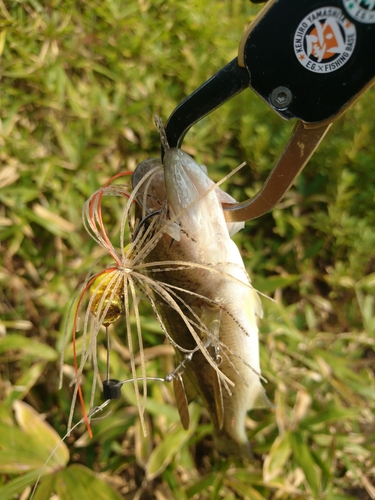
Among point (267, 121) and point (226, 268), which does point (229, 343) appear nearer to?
point (226, 268)

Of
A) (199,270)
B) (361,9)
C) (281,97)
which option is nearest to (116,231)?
(199,270)

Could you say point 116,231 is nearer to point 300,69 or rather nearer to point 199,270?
point 199,270

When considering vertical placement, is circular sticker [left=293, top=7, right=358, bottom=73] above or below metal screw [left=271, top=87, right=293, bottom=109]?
above

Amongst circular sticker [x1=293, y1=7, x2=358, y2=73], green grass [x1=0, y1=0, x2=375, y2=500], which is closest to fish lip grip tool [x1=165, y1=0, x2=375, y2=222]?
circular sticker [x1=293, y1=7, x2=358, y2=73]

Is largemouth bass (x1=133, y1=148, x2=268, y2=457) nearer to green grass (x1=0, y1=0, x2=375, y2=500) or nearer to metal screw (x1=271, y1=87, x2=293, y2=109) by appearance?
metal screw (x1=271, y1=87, x2=293, y2=109)

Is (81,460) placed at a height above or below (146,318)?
below

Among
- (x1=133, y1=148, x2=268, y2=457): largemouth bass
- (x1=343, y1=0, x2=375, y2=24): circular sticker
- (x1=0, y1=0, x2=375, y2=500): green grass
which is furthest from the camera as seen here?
(x1=0, y1=0, x2=375, y2=500): green grass

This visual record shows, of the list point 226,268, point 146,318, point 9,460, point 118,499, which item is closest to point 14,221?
point 146,318
